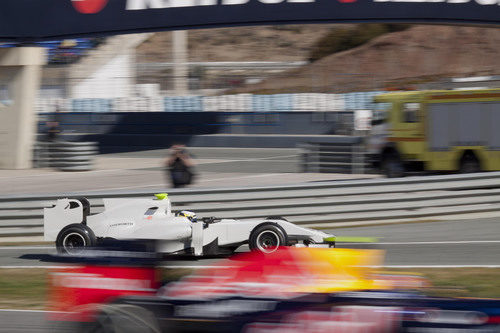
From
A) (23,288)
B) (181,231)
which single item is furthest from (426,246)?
(23,288)

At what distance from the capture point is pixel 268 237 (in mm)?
10859

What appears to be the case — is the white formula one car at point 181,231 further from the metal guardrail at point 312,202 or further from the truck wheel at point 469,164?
the truck wheel at point 469,164

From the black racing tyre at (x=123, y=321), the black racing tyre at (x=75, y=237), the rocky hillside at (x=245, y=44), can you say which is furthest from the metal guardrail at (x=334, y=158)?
the rocky hillside at (x=245, y=44)

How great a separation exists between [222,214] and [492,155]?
8.16 m

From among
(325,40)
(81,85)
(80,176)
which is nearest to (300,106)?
(81,85)

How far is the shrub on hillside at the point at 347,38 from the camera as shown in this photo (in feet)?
211

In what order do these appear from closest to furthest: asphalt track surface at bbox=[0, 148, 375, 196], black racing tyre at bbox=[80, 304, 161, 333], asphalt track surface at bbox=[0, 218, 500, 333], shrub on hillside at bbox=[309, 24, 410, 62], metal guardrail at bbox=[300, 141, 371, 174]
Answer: black racing tyre at bbox=[80, 304, 161, 333], asphalt track surface at bbox=[0, 218, 500, 333], asphalt track surface at bbox=[0, 148, 375, 196], metal guardrail at bbox=[300, 141, 371, 174], shrub on hillside at bbox=[309, 24, 410, 62]

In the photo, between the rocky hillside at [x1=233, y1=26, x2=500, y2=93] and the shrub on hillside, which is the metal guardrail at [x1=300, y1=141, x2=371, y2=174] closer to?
the rocky hillside at [x1=233, y1=26, x2=500, y2=93]

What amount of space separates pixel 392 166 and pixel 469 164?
7.11ft

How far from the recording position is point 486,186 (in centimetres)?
1473

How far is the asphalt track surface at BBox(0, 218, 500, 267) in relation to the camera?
35.9 ft

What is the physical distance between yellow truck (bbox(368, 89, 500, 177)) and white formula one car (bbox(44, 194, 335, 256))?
9.22m

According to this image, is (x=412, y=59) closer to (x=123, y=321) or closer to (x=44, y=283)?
(x=44, y=283)

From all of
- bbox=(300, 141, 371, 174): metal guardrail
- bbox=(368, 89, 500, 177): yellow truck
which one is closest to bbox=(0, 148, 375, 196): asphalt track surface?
bbox=(300, 141, 371, 174): metal guardrail
